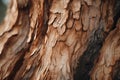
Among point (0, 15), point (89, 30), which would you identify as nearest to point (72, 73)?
point (89, 30)

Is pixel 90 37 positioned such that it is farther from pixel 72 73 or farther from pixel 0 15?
pixel 0 15

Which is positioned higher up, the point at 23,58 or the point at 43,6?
the point at 43,6

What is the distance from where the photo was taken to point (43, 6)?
92 centimetres

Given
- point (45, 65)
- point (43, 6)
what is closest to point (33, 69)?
point (45, 65)

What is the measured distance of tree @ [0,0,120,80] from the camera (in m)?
0.91

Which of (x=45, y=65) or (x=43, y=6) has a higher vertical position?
(x=43, y=6)

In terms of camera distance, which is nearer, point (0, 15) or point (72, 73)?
point (72, 73)

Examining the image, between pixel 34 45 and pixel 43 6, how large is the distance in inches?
4.7

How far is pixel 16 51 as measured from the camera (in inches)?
37.1

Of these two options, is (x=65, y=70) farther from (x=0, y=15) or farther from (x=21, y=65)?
(x=0, y=15)

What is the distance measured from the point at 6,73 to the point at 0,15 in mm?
488

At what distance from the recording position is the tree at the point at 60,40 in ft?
2.98

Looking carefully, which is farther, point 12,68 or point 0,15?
point 0,15

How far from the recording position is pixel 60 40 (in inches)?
35.9
